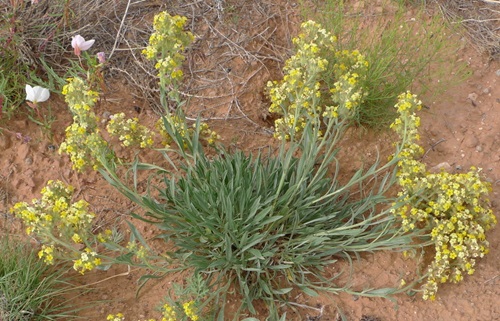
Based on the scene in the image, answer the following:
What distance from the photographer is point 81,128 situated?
2.64 metres

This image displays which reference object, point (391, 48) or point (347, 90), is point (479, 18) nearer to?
point (391, 48)

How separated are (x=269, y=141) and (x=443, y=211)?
3.74 ft

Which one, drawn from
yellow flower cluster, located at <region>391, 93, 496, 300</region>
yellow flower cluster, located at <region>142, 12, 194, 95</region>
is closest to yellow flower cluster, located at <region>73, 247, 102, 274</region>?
yellow flower cluster, located at <region>142, 12, 194, 95</region>

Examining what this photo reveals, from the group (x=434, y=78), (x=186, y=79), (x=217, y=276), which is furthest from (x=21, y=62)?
(x=434, y=78)

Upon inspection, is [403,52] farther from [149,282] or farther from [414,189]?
[149,282]

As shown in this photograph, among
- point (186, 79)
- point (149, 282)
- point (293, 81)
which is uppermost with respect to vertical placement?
point (293, 81)

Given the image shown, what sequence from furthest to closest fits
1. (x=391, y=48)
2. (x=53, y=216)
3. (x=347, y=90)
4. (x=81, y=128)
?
1. (x=391, y=48)
2. (x=347, y=90)
3. (x=81, y=128)
4. (x=53, y=216)

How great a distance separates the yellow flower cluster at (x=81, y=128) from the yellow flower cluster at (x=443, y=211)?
137 centimetres

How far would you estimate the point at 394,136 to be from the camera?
12.0 ft

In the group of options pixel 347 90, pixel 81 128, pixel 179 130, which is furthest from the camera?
pixel 179 130

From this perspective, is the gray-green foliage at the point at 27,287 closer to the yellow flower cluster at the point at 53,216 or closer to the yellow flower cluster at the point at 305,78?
the yellow flower cluster at the point at 53,216

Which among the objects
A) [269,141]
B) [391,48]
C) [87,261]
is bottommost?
[269,141]

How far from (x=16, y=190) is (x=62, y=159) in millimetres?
306

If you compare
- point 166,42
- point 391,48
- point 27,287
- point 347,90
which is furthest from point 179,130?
point 391,48
